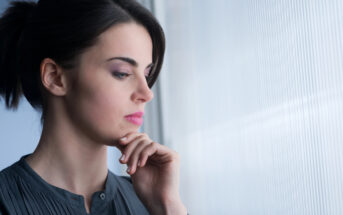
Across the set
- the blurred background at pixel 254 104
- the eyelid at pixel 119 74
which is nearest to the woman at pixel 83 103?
the eyelid at pixel 119 74

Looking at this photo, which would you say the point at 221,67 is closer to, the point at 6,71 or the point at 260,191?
the point at 260,191

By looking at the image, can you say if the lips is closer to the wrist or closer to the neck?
the neck

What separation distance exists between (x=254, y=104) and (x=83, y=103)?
0.59m

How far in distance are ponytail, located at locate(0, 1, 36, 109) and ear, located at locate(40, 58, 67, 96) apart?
0.47 ft

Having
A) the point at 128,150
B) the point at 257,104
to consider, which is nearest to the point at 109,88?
the point at 128,150

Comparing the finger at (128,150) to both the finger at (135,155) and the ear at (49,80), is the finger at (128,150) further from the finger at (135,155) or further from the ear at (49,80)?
the ear at (49,80)

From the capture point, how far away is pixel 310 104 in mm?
1147

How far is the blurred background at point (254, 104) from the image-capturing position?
110cm

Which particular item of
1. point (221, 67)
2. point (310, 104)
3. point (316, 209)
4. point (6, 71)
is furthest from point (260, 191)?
point (6, 71)

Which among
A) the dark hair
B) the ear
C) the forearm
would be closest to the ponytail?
the dark hair

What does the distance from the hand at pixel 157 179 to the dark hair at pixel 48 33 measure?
0.29m

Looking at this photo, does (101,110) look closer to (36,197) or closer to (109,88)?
(109,88)

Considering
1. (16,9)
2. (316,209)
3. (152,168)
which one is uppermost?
(16,9)

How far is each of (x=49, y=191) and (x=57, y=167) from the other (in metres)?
0.07
